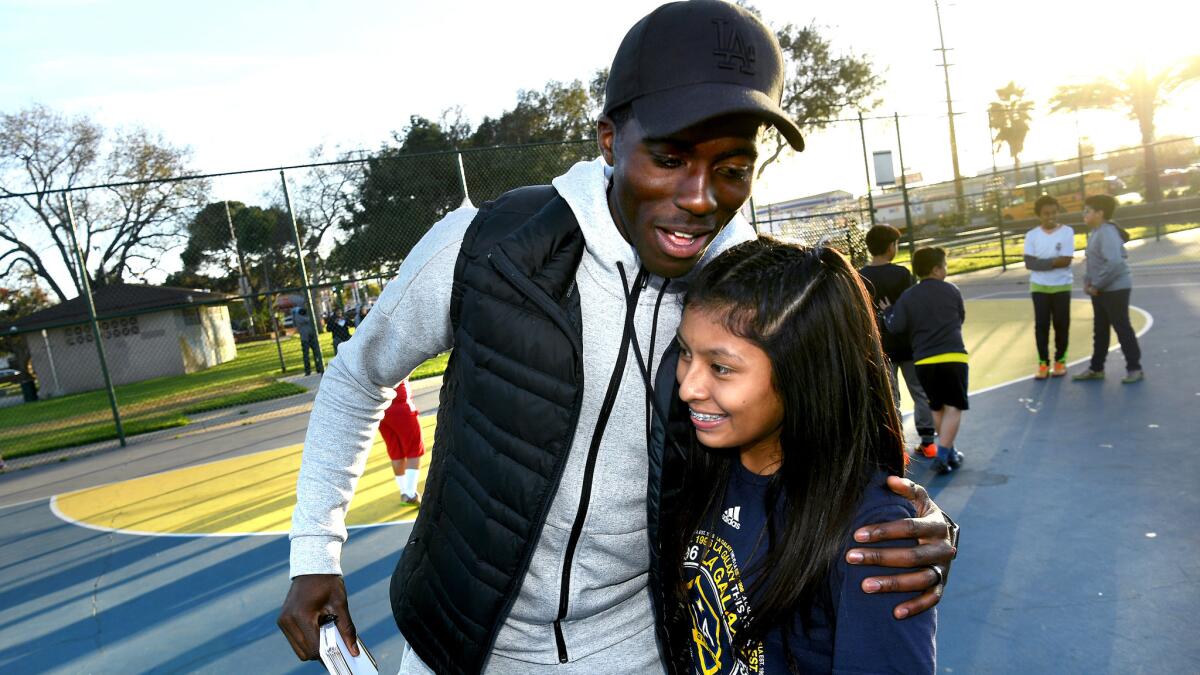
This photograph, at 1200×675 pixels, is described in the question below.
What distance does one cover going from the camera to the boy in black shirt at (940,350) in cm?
586

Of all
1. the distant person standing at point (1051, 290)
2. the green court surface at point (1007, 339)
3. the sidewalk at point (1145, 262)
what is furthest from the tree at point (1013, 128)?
the distant person standing at point (1051, 290)

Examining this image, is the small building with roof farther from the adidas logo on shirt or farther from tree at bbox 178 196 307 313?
the adidas logo on shirt

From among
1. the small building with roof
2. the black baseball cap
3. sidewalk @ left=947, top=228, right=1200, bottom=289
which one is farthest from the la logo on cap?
the small building with roof

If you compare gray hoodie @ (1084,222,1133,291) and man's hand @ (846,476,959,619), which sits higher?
man's hand @ (846,476,959,619)

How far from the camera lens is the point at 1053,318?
8242 millimetres

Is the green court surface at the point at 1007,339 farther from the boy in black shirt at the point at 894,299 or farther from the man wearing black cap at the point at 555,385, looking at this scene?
the man wearing black cap at the point at 555,385

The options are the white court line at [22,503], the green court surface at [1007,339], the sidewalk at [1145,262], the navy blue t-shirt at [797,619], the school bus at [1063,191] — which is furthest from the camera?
the school bus at [1063,191]

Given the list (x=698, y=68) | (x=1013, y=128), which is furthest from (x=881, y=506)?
(x=1013, y=128)

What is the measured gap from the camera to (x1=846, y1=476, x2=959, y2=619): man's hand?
1324 mm

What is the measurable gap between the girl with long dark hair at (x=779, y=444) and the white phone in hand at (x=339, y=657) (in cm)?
69

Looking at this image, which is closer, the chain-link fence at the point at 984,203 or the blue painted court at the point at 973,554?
the blue painted court at the point at 973,554

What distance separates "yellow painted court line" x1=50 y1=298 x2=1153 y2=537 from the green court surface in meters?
0.01

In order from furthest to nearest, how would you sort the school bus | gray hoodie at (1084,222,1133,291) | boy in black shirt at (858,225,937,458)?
1. the school bus
2. gray hoodie at (1084,222,1133,291)
3. boy in black shirt at (858,225,937,458)

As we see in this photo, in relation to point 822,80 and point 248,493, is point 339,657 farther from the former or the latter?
point 822,80
